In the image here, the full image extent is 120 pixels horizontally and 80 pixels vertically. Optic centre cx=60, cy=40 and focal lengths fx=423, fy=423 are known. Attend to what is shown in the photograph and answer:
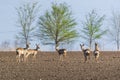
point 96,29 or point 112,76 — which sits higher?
point 96,29

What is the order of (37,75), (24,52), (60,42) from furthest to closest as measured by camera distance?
(60,42), (24,52), (37,75)

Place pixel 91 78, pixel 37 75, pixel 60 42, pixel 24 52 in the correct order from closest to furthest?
1. pixel 91 78
2. pixel 37 75
3. pixel 24 52
4. pixel 60 42

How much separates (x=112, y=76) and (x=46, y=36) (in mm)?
44917

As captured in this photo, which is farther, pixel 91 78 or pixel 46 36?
pixel 46 36

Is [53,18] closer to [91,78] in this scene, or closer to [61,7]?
[61,7]

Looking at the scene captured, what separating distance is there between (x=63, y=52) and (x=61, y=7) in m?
30.0

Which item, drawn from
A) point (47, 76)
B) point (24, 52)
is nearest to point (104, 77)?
point (47, 76)

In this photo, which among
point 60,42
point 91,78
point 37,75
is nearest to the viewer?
point 91,78

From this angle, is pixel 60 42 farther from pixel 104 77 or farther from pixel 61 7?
pixel 104 77

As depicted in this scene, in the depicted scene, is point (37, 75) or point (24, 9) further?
point (24, 9)

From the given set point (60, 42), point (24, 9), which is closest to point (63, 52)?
point (60, 42)

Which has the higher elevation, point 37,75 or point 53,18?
point 53,18

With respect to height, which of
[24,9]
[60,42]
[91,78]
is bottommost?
[91,78]

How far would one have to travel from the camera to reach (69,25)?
6662 cm
